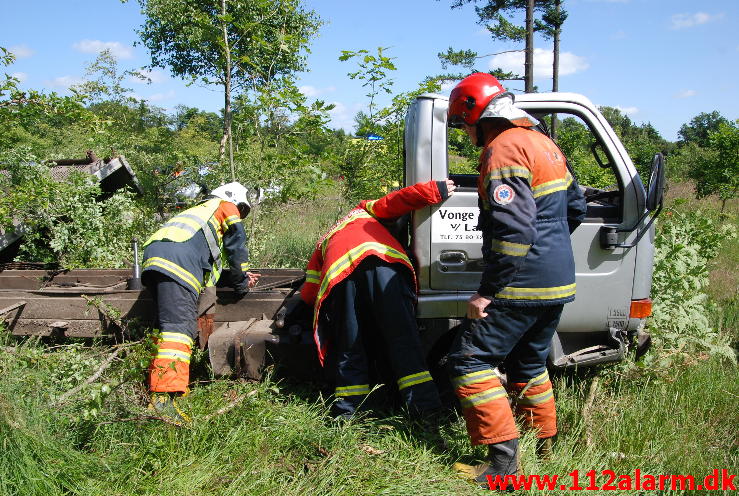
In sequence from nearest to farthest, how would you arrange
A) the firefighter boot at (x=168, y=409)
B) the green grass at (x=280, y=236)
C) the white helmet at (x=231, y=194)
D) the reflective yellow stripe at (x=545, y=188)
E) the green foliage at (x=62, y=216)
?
the reflective yellow stripe at (x=545, y=188), the firefighter boot at (x=168, y=409), the white helmet at (x=231, y=194), the green foliage at (x=62, y=216), the green grass at (x=280, y=236)

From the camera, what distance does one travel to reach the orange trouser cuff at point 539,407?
10.2ft

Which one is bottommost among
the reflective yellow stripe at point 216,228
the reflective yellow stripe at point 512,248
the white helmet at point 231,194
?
the reflective yellow stripe at point 512,248

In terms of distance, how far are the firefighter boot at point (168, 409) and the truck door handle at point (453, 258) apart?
5.74 feet

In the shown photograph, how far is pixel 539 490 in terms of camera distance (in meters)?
2.71

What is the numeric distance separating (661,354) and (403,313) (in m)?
2.17

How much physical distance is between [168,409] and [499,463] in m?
1.87

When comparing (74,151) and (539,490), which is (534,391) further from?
(74,151)

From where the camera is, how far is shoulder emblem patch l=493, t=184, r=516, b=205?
8.54 ft

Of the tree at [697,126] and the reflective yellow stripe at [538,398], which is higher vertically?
the tree at [697,126]

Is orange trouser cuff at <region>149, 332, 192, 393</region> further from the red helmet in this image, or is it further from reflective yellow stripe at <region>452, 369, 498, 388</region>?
the red helmet

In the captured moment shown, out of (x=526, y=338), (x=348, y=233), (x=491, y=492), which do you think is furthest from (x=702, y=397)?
(x=348, y=233)

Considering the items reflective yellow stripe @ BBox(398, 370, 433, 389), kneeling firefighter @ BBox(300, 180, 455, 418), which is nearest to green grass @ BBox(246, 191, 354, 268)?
kneeling firefighter @ BBox(300, 180, 455, 418)

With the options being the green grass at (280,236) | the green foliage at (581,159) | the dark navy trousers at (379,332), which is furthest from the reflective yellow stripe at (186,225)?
the green foliage at (581,159)

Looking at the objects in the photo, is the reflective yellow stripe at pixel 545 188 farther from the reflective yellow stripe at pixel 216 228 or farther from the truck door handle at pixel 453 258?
the reflective yellow stripe at pixel 216 228
